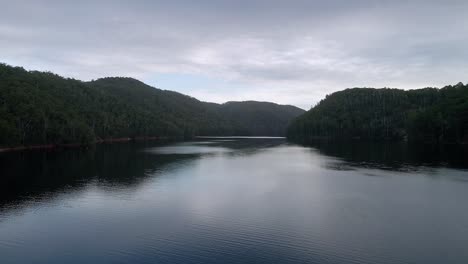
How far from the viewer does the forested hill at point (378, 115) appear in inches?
4781

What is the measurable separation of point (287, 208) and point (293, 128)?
561 ft

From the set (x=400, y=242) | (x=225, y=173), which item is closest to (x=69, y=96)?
(x=225, y=173)

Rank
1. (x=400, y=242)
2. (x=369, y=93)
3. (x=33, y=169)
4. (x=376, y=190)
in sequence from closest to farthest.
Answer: (x=400, y=242) < (x=376, y=190) < (x=33, y=169) < (x=369, y=93)

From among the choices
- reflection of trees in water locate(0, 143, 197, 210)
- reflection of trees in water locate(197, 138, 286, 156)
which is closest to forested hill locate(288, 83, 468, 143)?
reflection of trees in water locate(197, 138, 286, 156)

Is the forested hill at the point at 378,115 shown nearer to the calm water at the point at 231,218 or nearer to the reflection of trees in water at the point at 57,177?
the calm water at the point at 231,218

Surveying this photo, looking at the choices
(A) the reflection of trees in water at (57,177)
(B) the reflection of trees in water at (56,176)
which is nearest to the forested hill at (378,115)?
(A) the reflection of trees in water at (57,177)

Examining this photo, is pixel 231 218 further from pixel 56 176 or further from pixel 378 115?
pixel 378 115

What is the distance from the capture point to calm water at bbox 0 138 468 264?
18609 mm

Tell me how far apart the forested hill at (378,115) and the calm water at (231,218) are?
279 ft

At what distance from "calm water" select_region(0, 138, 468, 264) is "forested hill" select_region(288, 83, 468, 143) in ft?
279

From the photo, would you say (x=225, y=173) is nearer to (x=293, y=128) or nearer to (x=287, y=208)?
(x=287, y=208)

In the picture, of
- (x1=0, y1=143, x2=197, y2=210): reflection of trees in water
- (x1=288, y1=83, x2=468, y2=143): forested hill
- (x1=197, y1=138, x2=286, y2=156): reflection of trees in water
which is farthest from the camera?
(x1=288, y1=83, x2=468, y2=143): forested hill

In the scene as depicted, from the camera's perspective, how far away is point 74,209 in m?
27.6

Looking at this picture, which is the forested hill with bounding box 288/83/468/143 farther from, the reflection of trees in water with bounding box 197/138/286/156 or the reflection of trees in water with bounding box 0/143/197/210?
the reflection of trees in water with bounding box 0/143/197/210
